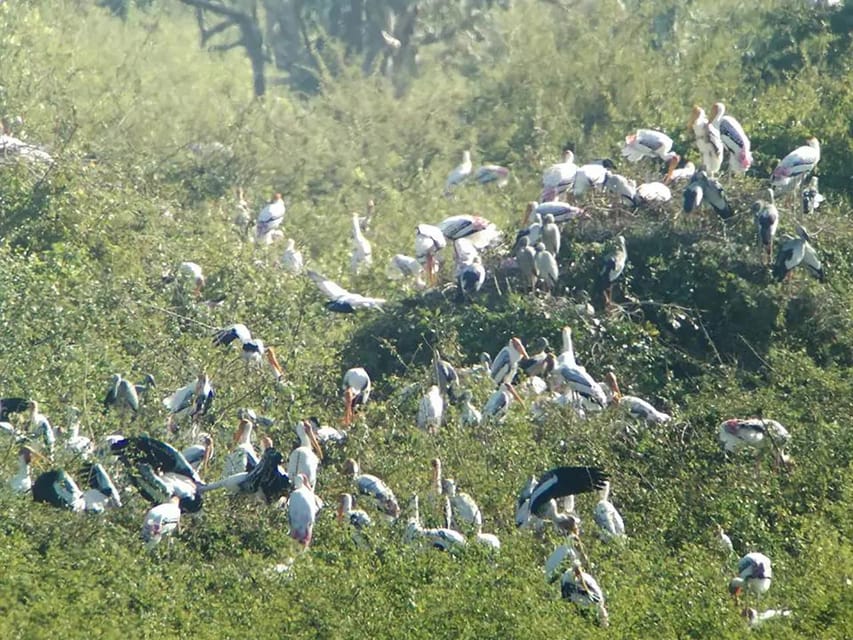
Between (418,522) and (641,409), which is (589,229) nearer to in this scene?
(641,409)

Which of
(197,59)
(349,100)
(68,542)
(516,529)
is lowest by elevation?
(197,59)

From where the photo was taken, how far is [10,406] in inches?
412

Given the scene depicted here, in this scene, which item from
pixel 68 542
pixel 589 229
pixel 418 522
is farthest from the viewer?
pixel 589 229

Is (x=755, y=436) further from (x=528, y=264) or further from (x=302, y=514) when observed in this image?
(x=528, y=264)

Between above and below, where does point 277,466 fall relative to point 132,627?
below

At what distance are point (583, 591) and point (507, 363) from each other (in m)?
3.98

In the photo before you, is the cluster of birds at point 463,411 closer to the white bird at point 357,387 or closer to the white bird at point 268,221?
the white bird at point 357,387

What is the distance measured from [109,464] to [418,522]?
1.60 metres

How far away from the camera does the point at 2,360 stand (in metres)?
10.9

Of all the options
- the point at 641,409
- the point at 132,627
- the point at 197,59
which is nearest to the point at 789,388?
the point at 641,409

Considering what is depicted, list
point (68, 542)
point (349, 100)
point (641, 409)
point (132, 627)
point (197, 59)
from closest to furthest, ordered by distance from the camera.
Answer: point (132, 627) < point (68, 542) < point (641, 409) < point (349, 100) < point (197, 59)

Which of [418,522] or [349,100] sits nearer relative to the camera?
[418,522]

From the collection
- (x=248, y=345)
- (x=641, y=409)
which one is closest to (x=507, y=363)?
(x=641, y=409)

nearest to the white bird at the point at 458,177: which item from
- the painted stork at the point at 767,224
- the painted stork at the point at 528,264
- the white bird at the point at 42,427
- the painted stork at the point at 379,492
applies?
the painted stork at the point at 528,264
